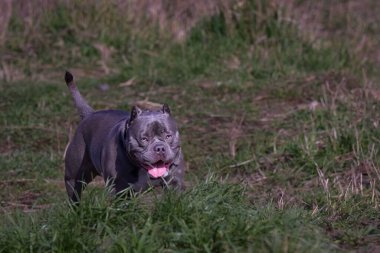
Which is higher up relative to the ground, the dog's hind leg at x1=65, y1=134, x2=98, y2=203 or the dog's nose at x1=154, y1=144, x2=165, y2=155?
the dog's nose at x1=154, y1=144, x2=165, y2=155

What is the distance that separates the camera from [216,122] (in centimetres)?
942

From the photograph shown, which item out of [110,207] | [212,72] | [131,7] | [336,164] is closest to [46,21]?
[131,7]

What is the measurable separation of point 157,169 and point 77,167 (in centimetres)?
106

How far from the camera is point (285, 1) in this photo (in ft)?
37.8

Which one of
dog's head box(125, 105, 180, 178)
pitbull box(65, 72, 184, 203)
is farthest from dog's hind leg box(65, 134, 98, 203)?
dog's head box(125, 105, 180, 178)

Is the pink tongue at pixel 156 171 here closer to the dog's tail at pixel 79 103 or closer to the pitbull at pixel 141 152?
the pitbull at pixel 141 152

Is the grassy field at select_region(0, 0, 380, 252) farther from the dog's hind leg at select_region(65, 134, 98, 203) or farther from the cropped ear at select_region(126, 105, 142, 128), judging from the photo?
the cropped ear at select_region(126, 105, 142, 128)

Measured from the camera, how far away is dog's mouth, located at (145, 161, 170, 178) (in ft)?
19.4

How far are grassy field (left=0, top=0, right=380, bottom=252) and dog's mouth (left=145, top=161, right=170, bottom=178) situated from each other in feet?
0.60

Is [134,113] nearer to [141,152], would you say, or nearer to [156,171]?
[141,152]

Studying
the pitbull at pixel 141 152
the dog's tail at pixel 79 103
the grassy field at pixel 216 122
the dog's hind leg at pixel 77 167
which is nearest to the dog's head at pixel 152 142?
the pitbull at pixel 141 152

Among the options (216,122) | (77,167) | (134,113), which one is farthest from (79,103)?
(216,122)

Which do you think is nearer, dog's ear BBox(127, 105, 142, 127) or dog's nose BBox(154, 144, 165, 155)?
dog's nose BBox(154, 144, 165, 155)

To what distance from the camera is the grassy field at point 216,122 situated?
5.17 meters
